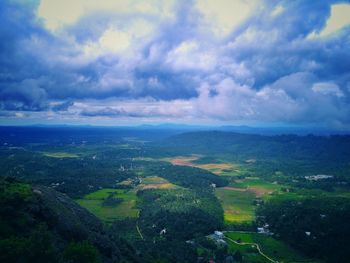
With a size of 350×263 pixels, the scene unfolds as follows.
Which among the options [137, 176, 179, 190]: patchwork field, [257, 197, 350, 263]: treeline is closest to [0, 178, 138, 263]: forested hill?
[257, 197, 350, 263]: treeline

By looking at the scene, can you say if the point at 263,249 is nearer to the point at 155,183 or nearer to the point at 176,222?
the point at 176,222

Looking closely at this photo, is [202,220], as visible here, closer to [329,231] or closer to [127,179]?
[329,231]

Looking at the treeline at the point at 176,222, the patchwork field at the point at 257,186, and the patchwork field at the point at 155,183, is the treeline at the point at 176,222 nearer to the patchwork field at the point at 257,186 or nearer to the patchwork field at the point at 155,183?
the patchwork field at the point at 155,183

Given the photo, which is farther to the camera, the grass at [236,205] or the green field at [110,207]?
the grass at [236,205]

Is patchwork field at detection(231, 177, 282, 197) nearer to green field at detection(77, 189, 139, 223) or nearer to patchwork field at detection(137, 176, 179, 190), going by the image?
patchwork field at detection(137, 176, 179, 190)

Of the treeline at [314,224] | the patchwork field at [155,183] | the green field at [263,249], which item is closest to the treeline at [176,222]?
the green field at [263,249]

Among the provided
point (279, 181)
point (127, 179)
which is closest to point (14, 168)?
point (127, 179)

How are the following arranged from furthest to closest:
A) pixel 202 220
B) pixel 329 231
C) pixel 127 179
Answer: pixel 127 179 → pixel 202 220 → pixel 329 231
